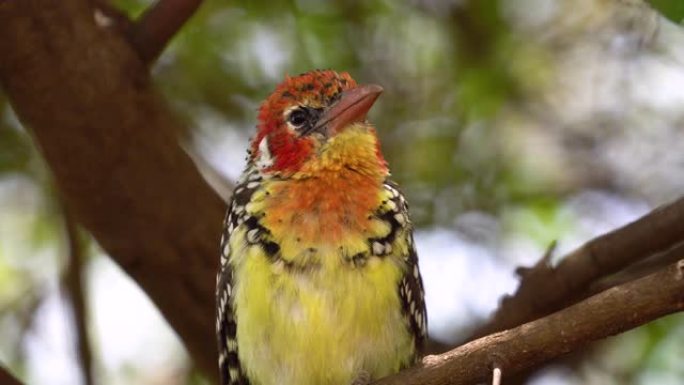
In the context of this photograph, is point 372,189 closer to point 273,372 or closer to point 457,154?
point 273,372

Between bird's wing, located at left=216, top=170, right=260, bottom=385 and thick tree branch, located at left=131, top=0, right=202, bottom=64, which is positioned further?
thick tree branch, located at left=131, top=0, right=202, bottom=64

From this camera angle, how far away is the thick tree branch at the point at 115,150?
3113 mm

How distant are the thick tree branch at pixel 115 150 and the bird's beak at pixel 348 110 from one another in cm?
53

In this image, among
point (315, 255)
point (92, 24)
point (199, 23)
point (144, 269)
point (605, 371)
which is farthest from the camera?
point (199, 23)

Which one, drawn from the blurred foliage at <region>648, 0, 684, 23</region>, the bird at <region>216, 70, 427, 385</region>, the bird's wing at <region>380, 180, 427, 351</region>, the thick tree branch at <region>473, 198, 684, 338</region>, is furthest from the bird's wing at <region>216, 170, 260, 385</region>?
the blurred foliage at <region>648, 0, 684, 23</region>

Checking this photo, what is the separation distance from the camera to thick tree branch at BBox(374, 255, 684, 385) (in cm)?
207

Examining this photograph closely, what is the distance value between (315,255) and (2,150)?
5.56ft

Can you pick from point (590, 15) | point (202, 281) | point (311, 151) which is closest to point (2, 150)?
point (202, 281)

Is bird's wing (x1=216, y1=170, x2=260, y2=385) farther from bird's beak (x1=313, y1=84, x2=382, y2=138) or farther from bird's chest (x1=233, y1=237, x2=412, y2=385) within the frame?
bird's beak (x1=313, y1=84, x2=382, y2=138)

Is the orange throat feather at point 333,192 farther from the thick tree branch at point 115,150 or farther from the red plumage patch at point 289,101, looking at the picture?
the thick tree branch at point 115,150

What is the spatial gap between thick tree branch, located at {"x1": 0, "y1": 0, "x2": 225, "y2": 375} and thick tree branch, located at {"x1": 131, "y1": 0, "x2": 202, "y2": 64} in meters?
0.03

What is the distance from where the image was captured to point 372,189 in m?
2.85

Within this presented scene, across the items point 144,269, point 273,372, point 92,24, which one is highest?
point 92,24

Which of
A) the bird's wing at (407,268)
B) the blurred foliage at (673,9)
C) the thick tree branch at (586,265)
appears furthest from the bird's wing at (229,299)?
the blurred foliage at (673,9)
